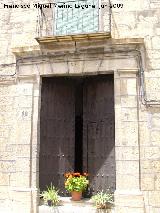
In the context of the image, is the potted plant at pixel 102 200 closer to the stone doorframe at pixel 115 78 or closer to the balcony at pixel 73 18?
the stone doorframe at pixel 115 78

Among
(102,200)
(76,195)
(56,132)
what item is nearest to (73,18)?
(56,132)

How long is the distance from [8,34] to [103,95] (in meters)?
2.84

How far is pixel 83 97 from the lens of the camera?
8.06 meters

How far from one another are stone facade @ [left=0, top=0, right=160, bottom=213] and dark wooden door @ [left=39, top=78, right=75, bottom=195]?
8.7 inches

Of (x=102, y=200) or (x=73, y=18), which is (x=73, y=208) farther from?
(x=73, y=18)

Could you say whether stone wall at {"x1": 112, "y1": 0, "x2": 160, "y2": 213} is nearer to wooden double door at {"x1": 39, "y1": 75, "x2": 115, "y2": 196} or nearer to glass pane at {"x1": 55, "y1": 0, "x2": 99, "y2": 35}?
glass pane at {"x1": 55, "y1": 0, "x2": 99, "y2": 35}

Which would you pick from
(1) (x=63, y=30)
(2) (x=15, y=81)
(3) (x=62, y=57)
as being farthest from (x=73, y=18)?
(2) (x=15, y=81)

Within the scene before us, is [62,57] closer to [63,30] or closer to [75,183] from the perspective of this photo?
[63,30]

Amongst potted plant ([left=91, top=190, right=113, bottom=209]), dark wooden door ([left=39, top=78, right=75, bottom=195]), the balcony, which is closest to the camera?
potted plant ([left=91, top=190, right=113, bottom=209])

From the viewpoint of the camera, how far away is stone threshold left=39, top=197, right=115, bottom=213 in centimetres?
687

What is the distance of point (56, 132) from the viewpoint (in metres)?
7.74

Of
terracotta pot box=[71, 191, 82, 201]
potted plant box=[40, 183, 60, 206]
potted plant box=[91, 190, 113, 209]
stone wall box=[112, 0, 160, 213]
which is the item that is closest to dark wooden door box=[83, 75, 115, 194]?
potted plant box=[91, 190, 113, 209]

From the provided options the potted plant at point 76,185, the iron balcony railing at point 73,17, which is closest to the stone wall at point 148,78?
the iron balcony railing at point 73,17

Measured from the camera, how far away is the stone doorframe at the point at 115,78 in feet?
22.4
